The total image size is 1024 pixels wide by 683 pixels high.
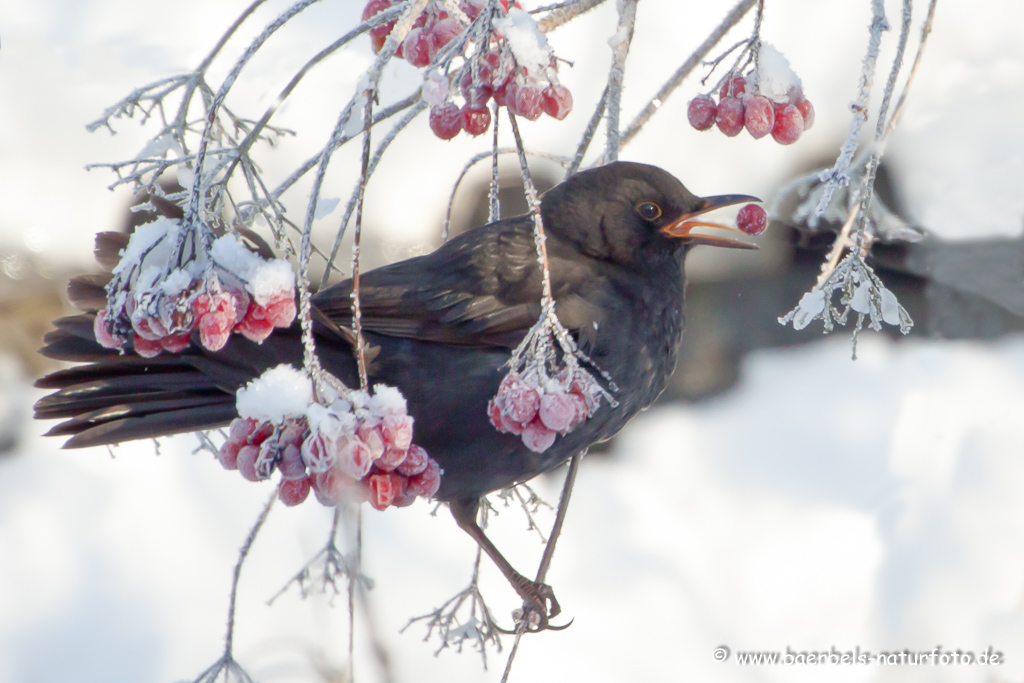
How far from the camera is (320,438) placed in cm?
77

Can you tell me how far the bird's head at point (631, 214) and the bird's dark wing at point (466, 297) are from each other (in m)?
0.12

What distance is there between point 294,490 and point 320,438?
0.57ft

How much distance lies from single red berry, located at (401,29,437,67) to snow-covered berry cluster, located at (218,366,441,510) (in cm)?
50

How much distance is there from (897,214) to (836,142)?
0.35m

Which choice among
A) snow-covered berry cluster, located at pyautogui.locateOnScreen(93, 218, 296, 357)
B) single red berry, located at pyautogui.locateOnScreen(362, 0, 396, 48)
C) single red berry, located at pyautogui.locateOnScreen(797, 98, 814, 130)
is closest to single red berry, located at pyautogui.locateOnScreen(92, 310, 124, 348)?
snow-covered berry cluster, located at pyautogui.locateOnScreen(93, 218, 296, 357)

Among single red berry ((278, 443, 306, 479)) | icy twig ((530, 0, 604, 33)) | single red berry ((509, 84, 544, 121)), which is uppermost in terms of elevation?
icy twig ((530, 0, 604, 33))

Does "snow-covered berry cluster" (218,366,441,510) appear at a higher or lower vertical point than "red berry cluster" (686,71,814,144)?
lower

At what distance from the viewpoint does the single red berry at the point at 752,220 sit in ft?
4.86

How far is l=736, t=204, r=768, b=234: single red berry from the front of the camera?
1481 millimetres

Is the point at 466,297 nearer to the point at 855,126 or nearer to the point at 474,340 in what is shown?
the point at 474,340

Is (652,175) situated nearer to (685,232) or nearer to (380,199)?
(685,232)

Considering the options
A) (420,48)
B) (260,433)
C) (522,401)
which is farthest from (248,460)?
(420,48)

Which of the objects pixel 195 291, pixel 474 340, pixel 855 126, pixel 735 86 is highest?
pixel 735 86

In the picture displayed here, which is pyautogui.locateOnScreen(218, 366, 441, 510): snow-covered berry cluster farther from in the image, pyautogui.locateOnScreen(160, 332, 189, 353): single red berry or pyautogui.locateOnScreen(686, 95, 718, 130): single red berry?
pyautogui.locateOnScreen(686, 95, 718, 130): single red berry
